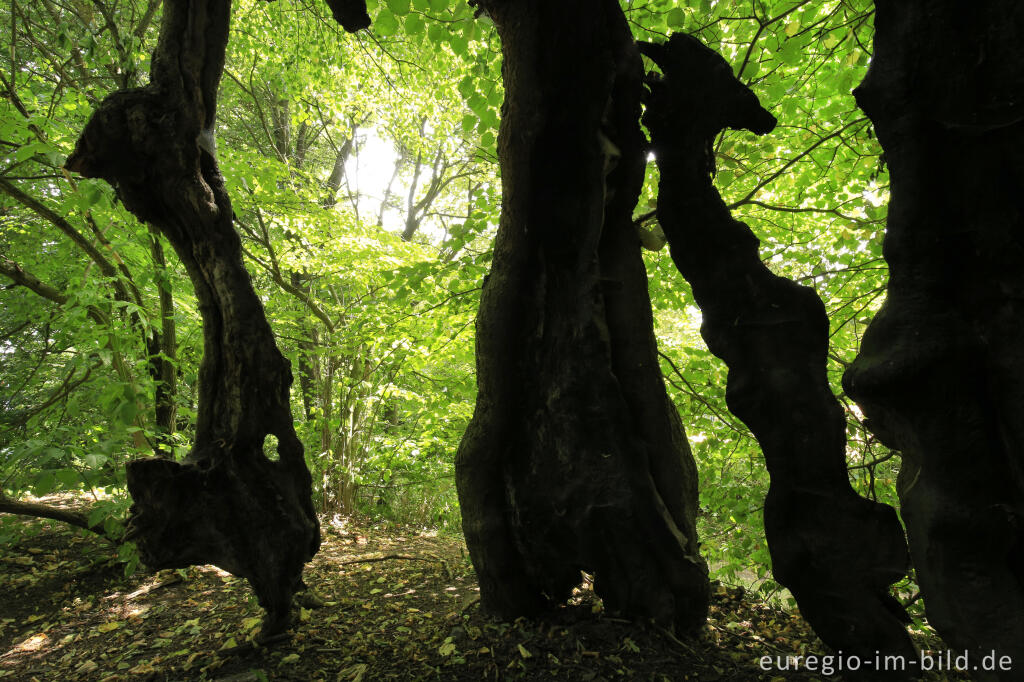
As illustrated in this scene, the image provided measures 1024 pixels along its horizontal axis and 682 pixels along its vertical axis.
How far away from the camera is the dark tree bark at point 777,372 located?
6.36 ft

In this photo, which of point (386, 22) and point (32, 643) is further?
point (32, 643)

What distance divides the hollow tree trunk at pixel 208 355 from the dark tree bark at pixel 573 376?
108 cm

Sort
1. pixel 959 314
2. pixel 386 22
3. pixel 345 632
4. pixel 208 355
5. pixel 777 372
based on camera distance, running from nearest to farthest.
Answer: pixel 959 314 < pixel 777 372 < pixel 208 355 < pixel 345 632 < pixel 386 22

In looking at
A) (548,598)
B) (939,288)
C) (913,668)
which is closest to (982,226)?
(939,288)

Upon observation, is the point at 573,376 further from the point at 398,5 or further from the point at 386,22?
the point at 386,22

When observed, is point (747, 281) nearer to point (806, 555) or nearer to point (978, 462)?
point (978, 462)

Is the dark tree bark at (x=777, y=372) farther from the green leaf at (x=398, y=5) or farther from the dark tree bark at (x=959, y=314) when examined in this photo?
the green leaf at (x=398, y=5)

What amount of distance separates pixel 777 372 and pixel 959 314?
650 mm

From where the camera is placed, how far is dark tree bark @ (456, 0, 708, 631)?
7.80ft

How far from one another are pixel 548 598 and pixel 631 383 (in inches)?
53.4

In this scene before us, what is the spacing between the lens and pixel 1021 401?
1.48 metres

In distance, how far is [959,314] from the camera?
5.26ft

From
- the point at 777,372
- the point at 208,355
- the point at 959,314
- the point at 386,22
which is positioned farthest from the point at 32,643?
the point at 959,314

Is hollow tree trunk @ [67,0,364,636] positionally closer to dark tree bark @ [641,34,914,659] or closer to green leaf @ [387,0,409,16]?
green leaf @ [387,0,409,16]
